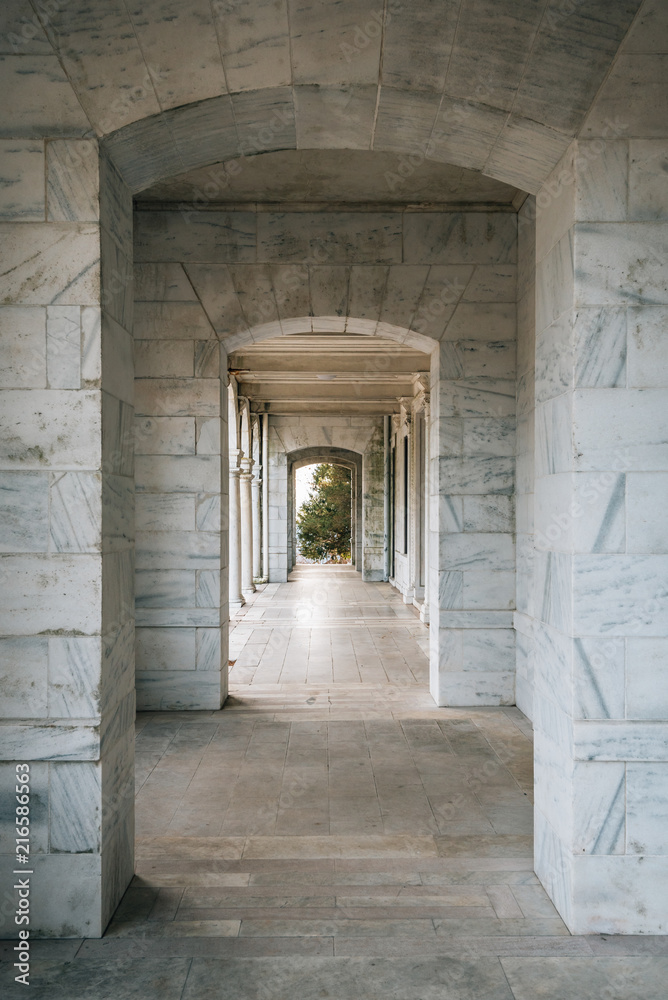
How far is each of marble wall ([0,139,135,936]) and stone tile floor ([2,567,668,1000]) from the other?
13.3 inches

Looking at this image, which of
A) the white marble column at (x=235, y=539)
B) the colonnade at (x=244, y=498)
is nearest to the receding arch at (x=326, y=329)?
the colonnade at (x=244, y=498)

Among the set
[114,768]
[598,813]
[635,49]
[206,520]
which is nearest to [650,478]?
[598,813]

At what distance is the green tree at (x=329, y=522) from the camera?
1064 inches

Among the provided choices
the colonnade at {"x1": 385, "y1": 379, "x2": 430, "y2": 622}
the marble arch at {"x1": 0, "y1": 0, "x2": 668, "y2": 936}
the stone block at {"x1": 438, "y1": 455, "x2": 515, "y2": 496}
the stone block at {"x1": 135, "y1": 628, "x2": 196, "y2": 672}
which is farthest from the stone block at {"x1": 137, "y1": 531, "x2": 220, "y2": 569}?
the colonnade at {"x1": 385, "y1": 379, "x2": 430, "y2": 622}

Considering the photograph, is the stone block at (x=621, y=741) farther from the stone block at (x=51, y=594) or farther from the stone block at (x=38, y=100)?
the stone block at (x=38, y=100)

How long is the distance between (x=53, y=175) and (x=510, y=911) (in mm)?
2934

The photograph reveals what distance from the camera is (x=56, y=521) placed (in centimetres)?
249

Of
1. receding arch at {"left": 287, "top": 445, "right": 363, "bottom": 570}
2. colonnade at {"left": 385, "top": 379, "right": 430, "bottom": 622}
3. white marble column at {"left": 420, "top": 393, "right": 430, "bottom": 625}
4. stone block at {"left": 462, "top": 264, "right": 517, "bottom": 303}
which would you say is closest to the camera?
stone block at {"left": 462, "top": 264, "right": 517, "bottom": 303}

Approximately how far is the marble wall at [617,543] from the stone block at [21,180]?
69.8 inches

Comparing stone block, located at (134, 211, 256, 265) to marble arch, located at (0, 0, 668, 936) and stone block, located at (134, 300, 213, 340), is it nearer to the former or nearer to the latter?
stone block, located at (134, 300, 213, 340)

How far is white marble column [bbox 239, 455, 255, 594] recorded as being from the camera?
465 inches

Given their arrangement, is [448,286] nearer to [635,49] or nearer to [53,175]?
[635,49]

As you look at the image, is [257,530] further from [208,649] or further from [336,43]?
[336,43]

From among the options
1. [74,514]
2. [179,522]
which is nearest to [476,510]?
[179,522]
